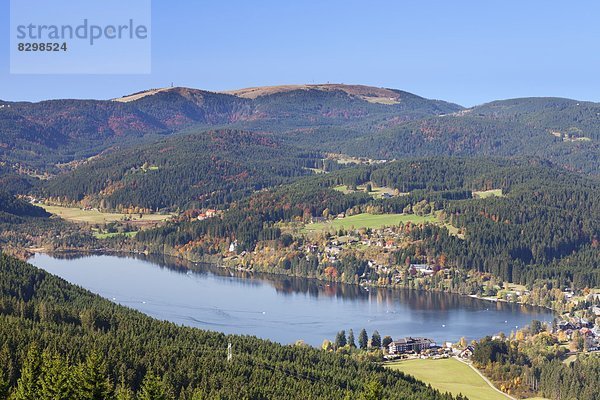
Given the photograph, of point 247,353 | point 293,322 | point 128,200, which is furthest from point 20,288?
point 128,200

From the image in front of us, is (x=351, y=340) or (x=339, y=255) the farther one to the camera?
(x=339, y=255)

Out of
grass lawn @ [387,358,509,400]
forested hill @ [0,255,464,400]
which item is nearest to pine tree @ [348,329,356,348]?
grass lawn @ [387,358,509,400]

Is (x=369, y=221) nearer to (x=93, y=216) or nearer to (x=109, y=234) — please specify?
(x=109, y=234)

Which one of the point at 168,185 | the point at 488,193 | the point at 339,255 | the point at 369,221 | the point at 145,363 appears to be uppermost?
the point at 168,185

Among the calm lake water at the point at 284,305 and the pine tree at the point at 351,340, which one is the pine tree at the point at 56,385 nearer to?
the pine tree at the point at 351,340

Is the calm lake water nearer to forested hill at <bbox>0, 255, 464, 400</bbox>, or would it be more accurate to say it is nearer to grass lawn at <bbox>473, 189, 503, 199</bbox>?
forested hill at <bbox>0, 255, 464, 400</bbox>

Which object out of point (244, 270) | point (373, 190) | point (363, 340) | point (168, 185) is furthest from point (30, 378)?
point (168, 185)

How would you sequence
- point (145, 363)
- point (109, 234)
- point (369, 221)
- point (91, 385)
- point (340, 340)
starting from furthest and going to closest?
1. point (109, 234)
2. point (369, 221)
3. point (340, 340)
4. point (145, 363)
5. point (91, 385)
